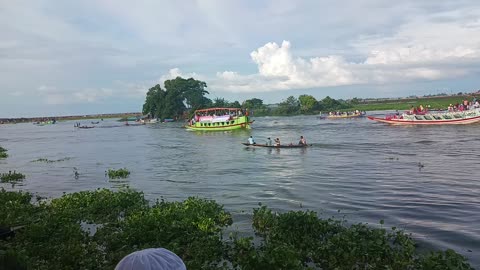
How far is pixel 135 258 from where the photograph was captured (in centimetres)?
322

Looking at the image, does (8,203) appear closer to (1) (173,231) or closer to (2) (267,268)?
(1) (173,231)

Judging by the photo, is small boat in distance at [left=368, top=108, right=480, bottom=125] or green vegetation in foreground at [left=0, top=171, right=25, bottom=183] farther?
small boat in distance at [left=368, top=108, right=480, bottom=125]

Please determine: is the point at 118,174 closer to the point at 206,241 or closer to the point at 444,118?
the point at 206,241

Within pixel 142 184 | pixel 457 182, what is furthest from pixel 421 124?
pixel 142 184

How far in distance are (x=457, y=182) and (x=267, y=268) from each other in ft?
58.5

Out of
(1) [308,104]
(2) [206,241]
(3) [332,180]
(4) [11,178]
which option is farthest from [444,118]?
(1) [308,104]

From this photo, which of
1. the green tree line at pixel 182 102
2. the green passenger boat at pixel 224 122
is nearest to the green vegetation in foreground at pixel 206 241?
the green passenger boat at pixel 224 122

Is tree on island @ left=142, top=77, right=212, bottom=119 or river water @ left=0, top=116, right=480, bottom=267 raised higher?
tree on island @ left=142, top=77, right=212, bottom=119

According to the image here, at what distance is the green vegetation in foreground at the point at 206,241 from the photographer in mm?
9977

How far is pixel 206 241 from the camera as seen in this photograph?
11.9 meters

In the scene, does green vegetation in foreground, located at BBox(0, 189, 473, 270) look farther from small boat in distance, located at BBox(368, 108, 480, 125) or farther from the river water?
small boat in distance, located at BBox(368, 108, 480, 125)

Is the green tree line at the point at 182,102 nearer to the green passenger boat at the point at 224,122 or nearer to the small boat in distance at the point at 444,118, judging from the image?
the green passenger boat at the point at 224,122

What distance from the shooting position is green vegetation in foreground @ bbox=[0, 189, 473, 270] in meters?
9.98

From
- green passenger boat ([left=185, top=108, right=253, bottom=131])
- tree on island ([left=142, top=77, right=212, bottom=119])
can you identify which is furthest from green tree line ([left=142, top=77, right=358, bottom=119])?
green passenger boat ([left=185, top=108, right=253, bottom=131])
